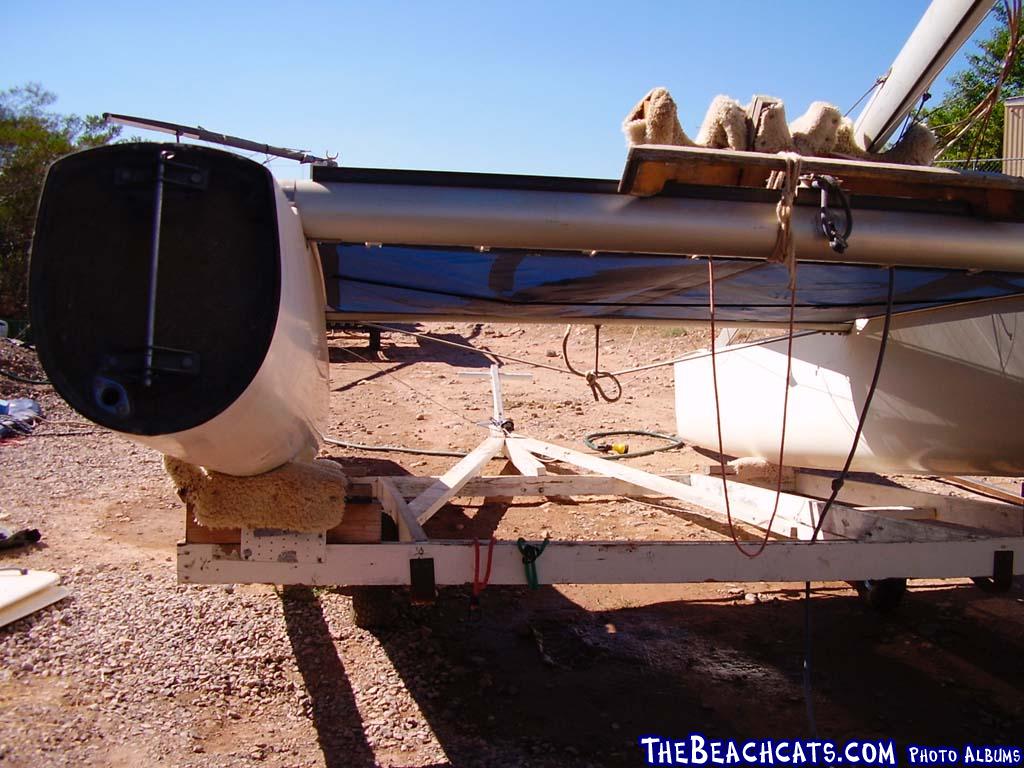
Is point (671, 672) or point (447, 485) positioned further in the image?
point (447, 485)

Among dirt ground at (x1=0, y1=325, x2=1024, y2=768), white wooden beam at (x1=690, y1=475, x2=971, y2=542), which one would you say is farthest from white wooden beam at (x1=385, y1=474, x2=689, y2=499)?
white wooden beam at (x1=690, y1=475, x2=971, y2=542)

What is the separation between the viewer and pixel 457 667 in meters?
3.20

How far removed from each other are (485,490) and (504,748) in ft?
7.50

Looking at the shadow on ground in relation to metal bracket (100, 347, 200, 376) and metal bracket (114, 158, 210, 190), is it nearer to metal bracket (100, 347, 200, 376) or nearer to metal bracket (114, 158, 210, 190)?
metal bracket (100, 347, 200, 376)

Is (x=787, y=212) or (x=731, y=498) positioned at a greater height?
(x=787, y=212)

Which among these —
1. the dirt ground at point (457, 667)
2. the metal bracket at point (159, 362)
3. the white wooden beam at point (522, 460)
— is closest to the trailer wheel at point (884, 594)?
the dirt ground at point (457, 667)

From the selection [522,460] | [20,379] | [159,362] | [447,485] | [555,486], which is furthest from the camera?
[20,379]

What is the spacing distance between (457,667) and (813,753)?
4.51 ft

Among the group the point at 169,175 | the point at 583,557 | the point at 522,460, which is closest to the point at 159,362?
the point at 169,175

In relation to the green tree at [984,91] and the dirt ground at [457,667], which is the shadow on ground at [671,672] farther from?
the green tree at [984,91]

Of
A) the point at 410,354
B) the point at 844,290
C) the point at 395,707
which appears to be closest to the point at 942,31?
the point at 844,290

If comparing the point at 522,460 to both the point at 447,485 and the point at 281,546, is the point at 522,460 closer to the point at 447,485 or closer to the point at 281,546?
the point at 447,485

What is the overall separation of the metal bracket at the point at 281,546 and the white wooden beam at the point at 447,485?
84cm

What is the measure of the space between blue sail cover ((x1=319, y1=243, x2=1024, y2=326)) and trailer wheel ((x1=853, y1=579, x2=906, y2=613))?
1.33 m
